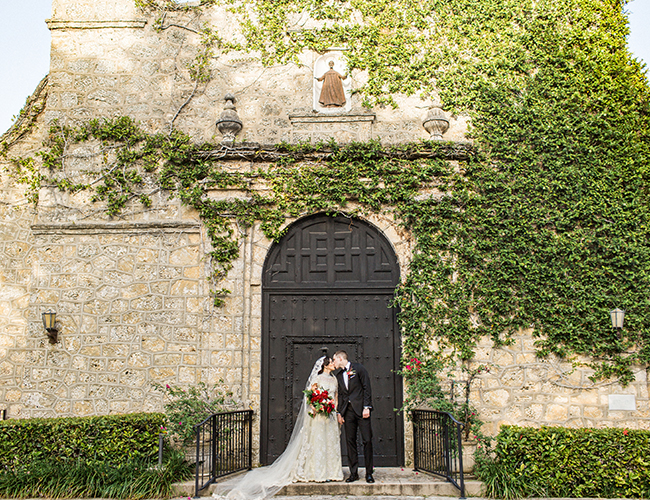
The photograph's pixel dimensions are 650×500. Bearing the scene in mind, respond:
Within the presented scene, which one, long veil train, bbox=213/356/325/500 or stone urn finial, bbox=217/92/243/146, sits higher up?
stone urn finial, bbox=217/92/243/146

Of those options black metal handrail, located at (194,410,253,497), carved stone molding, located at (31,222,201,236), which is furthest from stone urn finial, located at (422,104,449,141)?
black metal handrail, located at (194,410,253,497)

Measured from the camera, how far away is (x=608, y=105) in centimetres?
784

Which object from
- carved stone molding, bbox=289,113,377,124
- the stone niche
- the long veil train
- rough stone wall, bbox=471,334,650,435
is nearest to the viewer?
the long veil train

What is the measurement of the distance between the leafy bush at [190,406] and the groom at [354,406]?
5.17 feet

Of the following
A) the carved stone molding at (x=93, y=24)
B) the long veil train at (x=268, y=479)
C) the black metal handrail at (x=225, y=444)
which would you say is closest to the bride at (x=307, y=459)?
the long veil train at (x=268, y=479)

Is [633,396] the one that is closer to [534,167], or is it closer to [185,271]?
[534,167]

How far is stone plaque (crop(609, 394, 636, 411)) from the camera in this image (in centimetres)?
706

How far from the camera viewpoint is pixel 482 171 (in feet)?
25.1

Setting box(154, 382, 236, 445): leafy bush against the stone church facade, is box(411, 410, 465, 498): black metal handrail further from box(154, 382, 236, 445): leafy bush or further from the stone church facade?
box(154, 382, 236, 445): leafy bush

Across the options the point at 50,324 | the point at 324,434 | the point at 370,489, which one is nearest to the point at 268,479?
the point at 324,434

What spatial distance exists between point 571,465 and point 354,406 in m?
2.59

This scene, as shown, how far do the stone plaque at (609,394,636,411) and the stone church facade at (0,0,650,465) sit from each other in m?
0.02

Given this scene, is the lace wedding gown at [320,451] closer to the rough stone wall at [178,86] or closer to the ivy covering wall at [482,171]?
the ivy covering wall at [482,171]

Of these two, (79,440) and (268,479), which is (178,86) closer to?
(79,440)
